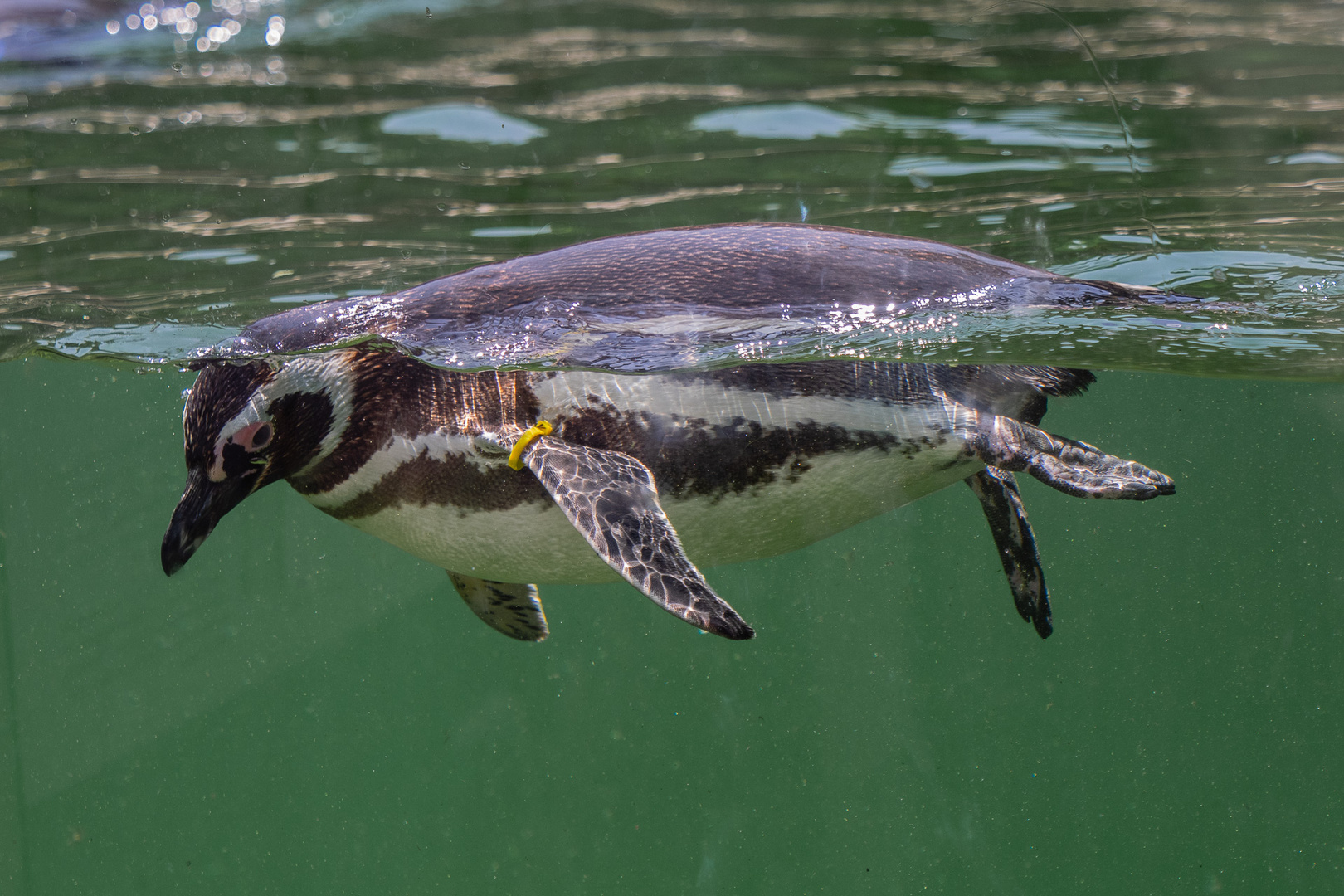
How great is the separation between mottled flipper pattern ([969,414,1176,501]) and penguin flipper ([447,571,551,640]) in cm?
183

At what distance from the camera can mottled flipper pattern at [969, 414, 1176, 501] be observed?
2.87 metres

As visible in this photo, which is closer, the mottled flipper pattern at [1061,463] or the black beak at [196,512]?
the black beak at [196,512]

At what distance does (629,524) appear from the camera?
2.42 m

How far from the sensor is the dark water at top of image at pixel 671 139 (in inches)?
80.9

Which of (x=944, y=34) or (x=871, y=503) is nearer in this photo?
(x=944, y=34)

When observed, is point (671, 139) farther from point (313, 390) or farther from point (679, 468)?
point (313, 390)

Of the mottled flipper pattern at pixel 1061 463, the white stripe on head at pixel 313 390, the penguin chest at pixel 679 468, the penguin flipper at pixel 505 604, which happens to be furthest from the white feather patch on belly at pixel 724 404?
the penguin flipper at pixel 505 604

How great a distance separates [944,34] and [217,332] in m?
3.60

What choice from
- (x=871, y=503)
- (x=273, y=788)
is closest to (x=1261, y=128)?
(x=871, y=503)

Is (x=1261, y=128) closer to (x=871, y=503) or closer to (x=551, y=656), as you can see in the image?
(x=871, y=503)

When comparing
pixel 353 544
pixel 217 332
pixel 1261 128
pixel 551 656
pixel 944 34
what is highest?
pixel 944 34

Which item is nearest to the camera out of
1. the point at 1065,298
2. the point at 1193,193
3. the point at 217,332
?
the point at 1193,193

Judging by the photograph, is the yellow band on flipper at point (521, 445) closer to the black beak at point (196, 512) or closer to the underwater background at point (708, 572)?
the underwater background at point (708, 572)

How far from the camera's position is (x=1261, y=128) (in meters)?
2.46
